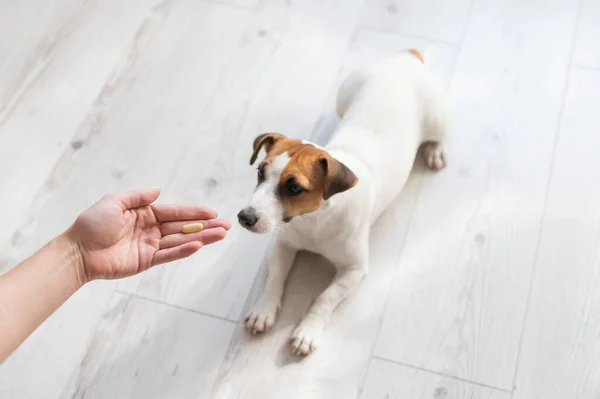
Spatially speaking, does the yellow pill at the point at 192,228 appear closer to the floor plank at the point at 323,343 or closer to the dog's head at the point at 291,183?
the dog's head at the point at 291,183

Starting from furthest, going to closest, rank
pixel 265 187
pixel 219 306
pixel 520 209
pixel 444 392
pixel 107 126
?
pixel 107 126 < pixel 520 209 < pixel 219 306 < pixel 444 392 < pixel 265 187

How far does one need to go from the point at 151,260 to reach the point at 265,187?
0.95 feet

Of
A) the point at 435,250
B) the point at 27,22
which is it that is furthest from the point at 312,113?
the point at 27,22

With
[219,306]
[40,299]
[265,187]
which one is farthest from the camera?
[219,306]

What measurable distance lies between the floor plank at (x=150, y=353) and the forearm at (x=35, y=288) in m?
0.36

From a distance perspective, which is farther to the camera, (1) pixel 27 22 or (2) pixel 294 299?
(1) pixel 27 22

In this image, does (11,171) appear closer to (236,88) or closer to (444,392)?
(236,88)

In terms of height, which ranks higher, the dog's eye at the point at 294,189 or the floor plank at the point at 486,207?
the dog's eye at the point at 294,189

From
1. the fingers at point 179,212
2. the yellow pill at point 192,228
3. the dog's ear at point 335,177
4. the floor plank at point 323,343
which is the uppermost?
the dog's ear at point 335,177

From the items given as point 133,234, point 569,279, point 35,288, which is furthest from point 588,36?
point 35,288

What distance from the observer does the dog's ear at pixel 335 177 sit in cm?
149

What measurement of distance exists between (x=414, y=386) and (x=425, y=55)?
940 millimetres

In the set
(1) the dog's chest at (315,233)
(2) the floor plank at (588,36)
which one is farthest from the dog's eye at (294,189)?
(2) the floor plank at (588,36)

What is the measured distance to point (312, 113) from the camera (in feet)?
7.11
